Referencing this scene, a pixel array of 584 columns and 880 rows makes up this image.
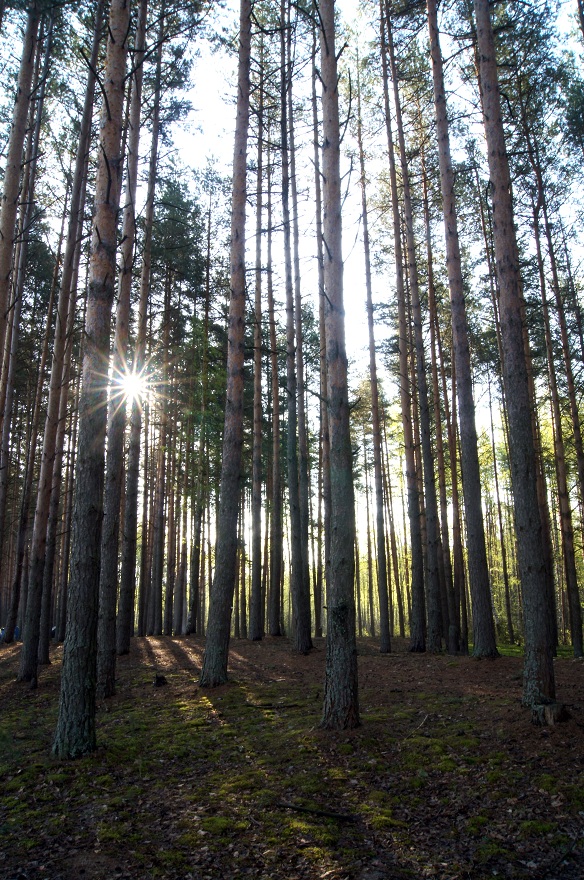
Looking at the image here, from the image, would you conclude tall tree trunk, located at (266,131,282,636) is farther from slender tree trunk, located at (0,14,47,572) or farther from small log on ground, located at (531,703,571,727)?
small log on ground, located at (531,703,571,727)

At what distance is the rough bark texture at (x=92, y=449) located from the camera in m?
5.73

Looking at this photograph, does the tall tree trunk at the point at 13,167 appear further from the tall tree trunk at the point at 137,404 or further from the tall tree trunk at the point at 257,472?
the tall tree trunk at the point at 257,472

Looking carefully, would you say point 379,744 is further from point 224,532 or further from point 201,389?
point 201,389

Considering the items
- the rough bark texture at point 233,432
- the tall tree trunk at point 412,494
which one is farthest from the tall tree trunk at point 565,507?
the rough bark texture at point 233,432

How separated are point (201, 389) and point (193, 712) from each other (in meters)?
13.0

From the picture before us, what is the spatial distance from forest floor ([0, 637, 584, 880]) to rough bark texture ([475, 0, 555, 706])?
692mm

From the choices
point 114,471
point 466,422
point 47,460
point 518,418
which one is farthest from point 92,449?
point 466,422

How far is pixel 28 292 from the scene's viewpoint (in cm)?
1822

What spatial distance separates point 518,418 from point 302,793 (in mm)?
4782

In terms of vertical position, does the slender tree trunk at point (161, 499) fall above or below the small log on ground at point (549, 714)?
above

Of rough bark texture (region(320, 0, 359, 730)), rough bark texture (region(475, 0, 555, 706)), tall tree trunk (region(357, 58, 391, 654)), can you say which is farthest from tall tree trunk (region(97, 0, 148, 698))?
tall tree trunk (region(357, 58, 391, 654))

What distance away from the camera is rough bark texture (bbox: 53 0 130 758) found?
226 inches

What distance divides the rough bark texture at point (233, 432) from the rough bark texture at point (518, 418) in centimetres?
421

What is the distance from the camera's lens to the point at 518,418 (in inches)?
266
